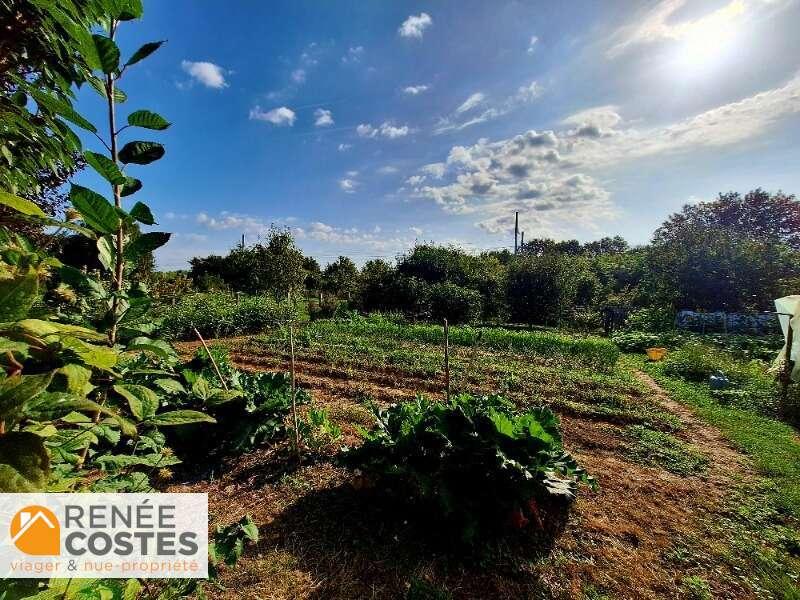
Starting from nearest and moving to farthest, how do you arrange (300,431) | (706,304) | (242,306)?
(300,431) → (242,306) → (706,304)

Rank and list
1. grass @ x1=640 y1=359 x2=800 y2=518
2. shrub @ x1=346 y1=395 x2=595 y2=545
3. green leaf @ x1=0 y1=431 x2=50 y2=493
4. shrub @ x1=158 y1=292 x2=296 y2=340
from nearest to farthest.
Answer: green leaf @ x1=0 y1=431 x2=50 y2=493 → shrub @ x1=346 y1=395 x2=595 y2=545 → grass @ x1=640 y1=359 x2=800 y2=518 → shrub @ x1=158 y1=292 x2=296 y2=340

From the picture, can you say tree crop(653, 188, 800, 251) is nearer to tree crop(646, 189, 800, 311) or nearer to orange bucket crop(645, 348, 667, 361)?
tree crop(646, 189, 800, 311)

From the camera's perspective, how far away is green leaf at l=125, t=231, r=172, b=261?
3.01ft

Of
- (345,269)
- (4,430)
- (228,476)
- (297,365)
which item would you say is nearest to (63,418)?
(4,430)

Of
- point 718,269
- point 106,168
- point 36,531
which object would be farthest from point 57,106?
point 718,269

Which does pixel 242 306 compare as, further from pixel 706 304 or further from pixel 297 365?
pixel 706 304

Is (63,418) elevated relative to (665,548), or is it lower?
elevated

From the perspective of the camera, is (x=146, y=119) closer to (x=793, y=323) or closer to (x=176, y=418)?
(x=176, y=418)

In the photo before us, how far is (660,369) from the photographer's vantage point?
388 inches

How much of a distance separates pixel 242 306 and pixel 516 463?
14515mm

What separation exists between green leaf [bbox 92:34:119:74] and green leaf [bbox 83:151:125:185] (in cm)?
25

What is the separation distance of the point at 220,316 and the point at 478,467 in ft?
43.3

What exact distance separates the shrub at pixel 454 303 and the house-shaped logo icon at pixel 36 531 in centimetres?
1795

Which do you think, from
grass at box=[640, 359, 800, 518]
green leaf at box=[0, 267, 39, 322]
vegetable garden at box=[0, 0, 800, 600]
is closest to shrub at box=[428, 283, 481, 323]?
vegetable garden at box=[0, 0, 800, 600]
